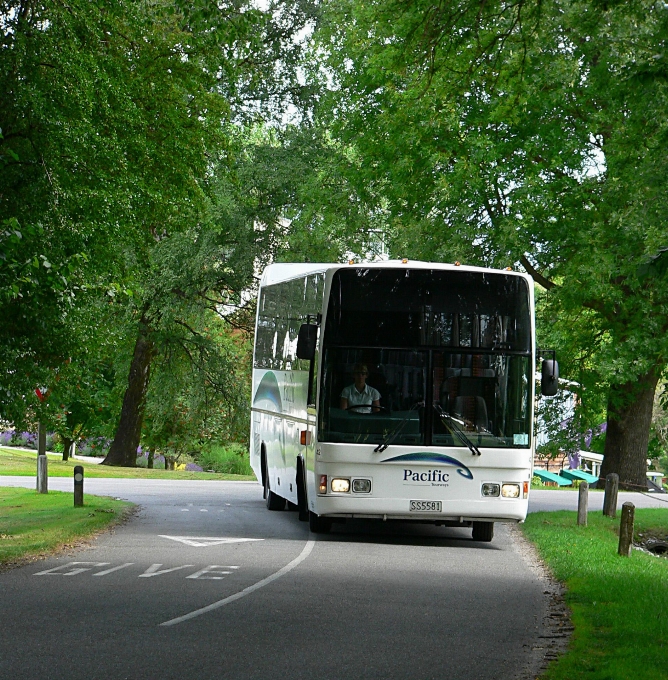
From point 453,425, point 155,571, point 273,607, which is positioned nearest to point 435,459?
point 453,425

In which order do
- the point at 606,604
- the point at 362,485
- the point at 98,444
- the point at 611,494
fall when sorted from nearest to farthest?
1. the point at 606,604
2. the point at 362,485
3. the point at 611,494
4. the point at 98,444

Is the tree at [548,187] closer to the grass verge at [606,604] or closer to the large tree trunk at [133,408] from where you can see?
the grass verge at [606,604]

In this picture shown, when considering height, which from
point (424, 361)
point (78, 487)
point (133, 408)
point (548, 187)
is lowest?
point (78, 487)

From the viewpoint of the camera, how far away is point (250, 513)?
24.2 metres

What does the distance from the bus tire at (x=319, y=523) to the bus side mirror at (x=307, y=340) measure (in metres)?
2.80

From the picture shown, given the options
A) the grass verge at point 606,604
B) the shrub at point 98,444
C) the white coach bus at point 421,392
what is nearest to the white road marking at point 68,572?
the white coach bus at point 421,392

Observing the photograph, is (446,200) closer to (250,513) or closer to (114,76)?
(250,513)

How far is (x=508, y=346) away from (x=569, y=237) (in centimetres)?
1036

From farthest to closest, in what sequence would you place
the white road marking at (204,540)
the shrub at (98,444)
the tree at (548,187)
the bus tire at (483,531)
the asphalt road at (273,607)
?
Result: the shrub at (98,444), the tree at (548,187), the bus tire at (483,531), the white road marking at (204,540), the asphalt road at (273,607)

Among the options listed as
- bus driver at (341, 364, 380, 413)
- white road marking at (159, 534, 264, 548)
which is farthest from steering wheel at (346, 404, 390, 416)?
white road marking at (159, 534, 264, 548)

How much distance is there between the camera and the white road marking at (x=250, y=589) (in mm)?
11320

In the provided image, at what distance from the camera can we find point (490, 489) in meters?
17.8

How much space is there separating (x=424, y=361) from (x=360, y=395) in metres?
1.00

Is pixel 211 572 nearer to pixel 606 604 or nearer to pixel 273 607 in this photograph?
pixel 273 607
